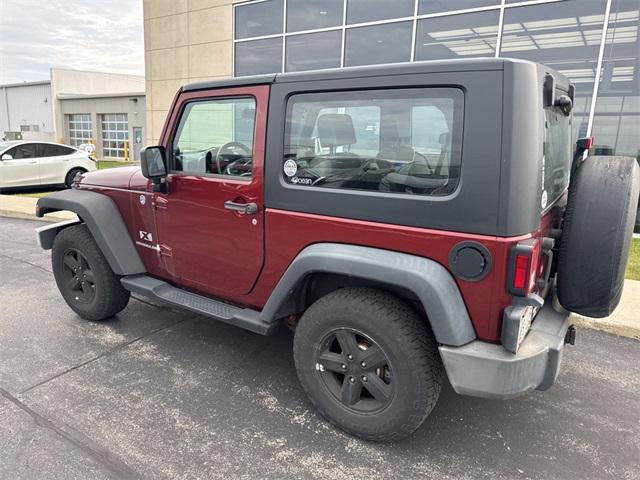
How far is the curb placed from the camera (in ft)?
13.0

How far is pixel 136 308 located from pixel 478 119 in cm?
364

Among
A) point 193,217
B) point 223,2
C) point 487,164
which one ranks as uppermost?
point 223,2

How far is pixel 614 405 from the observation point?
2.96 metres

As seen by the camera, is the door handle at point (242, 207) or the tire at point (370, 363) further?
the door handle at point (242, 207)

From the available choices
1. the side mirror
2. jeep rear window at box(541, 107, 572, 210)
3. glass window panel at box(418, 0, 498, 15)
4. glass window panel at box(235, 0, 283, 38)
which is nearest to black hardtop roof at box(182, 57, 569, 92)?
jeep rear window at box(541, 107, 572, 210)

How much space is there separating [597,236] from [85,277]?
3.74 metres

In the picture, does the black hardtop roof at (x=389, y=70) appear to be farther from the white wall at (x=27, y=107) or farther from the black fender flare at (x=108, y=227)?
the white wall at (x=27, y=107)

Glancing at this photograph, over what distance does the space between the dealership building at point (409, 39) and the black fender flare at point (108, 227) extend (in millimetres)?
7040

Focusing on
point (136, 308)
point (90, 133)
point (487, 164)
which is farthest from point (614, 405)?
point (90, 133)

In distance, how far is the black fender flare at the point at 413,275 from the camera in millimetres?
2133

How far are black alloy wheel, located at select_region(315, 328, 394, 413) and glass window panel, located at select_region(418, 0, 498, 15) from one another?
29.0ft

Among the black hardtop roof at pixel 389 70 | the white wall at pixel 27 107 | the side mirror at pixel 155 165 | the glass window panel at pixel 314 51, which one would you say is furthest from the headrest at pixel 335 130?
the white wall at pixel 27 107

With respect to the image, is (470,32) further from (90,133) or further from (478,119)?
(90,133)

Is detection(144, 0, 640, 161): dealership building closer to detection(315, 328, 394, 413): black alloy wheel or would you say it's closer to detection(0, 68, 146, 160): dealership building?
detection(315, 328, 394, 413): black alloy wheel
